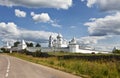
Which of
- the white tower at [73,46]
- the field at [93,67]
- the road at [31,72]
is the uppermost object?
the white tower at [73,46]

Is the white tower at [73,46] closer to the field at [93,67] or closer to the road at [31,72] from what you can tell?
the field at [93,67]

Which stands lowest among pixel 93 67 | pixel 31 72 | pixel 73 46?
pixel 31 72

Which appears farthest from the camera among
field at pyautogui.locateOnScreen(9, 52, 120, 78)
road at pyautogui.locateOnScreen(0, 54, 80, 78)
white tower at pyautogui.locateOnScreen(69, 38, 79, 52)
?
white tower at pyautogui.locateOnScreen(69, 38, 79, 52)

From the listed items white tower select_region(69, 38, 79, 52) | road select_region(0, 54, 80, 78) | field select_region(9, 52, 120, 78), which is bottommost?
road select_region(0, 54, 80, 78)

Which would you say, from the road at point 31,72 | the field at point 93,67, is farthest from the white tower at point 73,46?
the road at point 31,72

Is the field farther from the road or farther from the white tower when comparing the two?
the white tower

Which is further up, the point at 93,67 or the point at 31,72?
the point at 93,67

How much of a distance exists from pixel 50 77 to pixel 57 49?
174 meters

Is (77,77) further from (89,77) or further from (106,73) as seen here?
(106,73)

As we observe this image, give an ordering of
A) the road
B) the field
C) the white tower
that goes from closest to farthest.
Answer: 1. the field
2. the road
3. the white tower

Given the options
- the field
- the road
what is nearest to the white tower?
the field

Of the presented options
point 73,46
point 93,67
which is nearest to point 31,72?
point 93,67

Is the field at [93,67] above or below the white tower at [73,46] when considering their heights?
below

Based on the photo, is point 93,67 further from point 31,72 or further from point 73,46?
point 73,46
